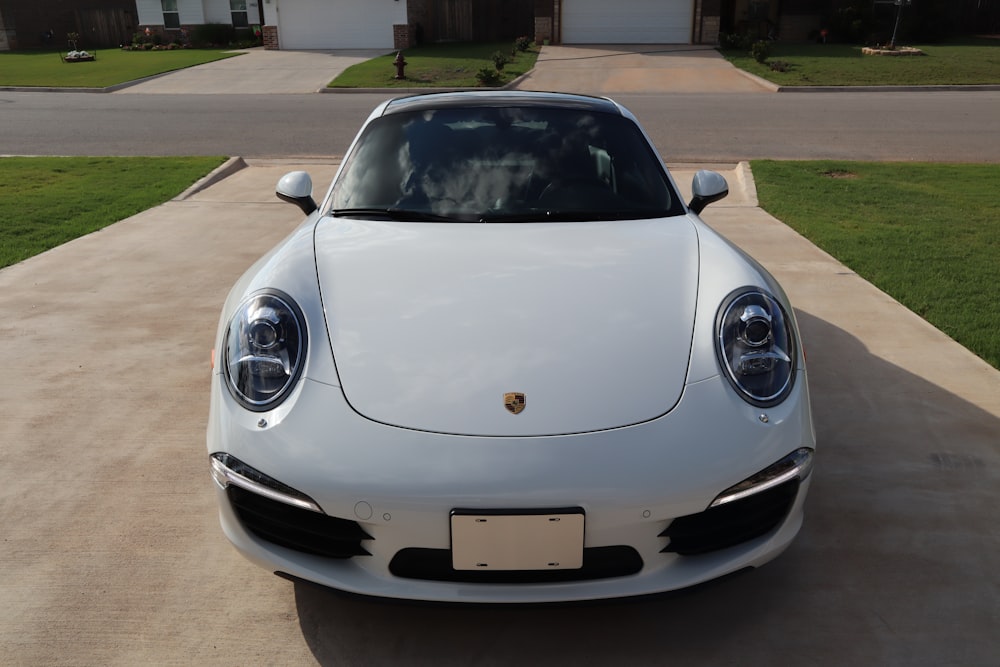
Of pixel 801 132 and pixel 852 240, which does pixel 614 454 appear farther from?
pixel 801 132

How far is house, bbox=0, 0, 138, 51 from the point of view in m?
37.3

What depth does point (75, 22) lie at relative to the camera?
37969 mm

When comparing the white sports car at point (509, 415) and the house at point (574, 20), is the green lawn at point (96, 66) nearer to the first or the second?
the house at point (574, 20)

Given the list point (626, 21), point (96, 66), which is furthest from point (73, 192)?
point (626, 21)

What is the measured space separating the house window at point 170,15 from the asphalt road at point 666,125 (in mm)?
19090

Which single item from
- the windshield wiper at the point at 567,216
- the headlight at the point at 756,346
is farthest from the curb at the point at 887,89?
the headlight at the point at 756,346

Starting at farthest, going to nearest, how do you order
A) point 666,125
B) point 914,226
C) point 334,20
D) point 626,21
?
point 334,20 → point 626,21 → point 666,125 → point 914,226

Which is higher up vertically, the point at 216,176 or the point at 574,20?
the point at 574,20

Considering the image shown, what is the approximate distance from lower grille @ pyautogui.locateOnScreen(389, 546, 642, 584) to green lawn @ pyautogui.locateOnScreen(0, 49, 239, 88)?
21.8m

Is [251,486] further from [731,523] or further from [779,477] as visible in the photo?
[779,477]

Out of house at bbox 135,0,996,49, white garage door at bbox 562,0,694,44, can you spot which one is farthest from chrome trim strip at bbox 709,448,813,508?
white garage door at bbox 562,0,694,44

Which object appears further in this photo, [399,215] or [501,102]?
[501,102]

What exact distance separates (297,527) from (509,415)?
0.64 metres

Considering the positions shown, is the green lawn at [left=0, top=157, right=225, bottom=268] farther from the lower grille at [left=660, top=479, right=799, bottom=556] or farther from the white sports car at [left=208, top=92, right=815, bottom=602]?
the lower grille at [left=660, top=479, right=799, bottom=556]
